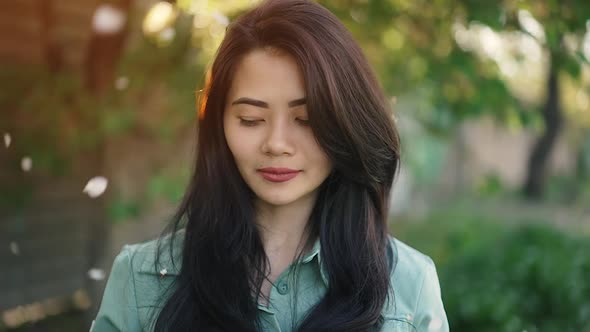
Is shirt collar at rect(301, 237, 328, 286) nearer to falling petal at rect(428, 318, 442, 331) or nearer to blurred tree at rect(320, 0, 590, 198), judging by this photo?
falling petal at rect(428, 318, 442, 331)

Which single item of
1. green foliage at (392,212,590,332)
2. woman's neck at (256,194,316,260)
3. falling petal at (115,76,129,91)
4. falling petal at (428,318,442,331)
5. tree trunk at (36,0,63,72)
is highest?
tree trunk at (36,0,63,72)

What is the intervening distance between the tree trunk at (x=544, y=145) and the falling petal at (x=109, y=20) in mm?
8443

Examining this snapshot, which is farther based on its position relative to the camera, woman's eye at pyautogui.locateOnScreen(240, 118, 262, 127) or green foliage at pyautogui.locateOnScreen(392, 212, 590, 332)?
green foliage at pyautogui.locateOnScreen(392, 212, 590, 332)

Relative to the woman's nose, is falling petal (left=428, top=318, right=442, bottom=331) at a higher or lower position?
lower

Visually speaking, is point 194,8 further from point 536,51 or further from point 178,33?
point 536,51

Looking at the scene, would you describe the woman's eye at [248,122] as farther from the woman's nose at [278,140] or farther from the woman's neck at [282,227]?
the woman's neck at [282,227]

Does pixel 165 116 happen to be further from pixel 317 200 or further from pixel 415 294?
pixel 415 294

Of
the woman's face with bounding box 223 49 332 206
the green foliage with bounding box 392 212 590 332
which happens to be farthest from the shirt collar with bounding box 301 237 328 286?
the green foliage with bounding box 392 212 590 332

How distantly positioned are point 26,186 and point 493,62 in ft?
11.1

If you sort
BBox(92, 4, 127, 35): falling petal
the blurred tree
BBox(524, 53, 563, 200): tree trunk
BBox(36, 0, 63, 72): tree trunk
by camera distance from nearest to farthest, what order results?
1. the blurred tree
2. BBox(92, 4, 127, 35): falling petal
3. BBox(36, 0, 63, 72): tree trunk
4. BBox(524, 53, 563, 200): tree trunk

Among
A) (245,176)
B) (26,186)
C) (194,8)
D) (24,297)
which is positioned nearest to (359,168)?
(245,176)

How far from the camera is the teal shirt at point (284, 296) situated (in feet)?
5.79

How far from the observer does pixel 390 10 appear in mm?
3492

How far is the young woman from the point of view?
5.35 ft
